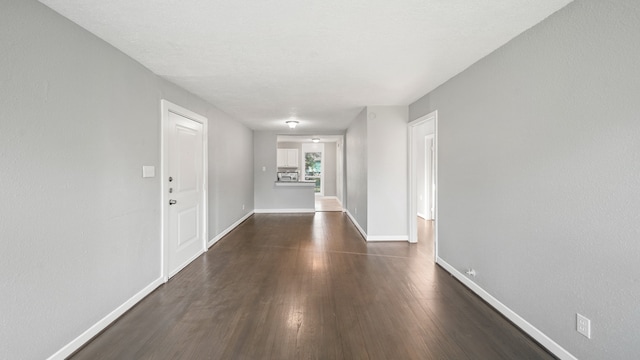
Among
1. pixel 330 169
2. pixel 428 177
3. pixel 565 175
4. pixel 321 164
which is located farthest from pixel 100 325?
pixel 330 169

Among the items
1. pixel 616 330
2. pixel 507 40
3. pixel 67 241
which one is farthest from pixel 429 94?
pixel 67 241

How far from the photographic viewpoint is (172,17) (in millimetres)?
1917

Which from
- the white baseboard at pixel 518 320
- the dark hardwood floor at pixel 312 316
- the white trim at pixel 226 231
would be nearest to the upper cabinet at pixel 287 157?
the white trim at pixel 226 231

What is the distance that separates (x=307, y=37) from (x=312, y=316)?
235 centimetres

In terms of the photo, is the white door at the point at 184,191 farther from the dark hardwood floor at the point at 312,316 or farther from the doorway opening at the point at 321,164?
the doorway opening at the point at 321,164

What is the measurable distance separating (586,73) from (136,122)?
11.6 ft

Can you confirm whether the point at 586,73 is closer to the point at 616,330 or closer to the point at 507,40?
the point at 507,40

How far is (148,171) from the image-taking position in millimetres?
2832

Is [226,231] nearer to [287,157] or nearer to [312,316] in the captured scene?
[312,316]

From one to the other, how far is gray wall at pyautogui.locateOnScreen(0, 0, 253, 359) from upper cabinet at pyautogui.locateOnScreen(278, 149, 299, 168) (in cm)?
781

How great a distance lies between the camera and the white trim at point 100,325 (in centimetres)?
187

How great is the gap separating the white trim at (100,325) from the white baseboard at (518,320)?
10.9 feet

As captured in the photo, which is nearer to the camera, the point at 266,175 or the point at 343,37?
the point at 343,37

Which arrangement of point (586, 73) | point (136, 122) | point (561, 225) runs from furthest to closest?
1. point (136, 122)
2. point (561, 225)
3. point (586, 73)
